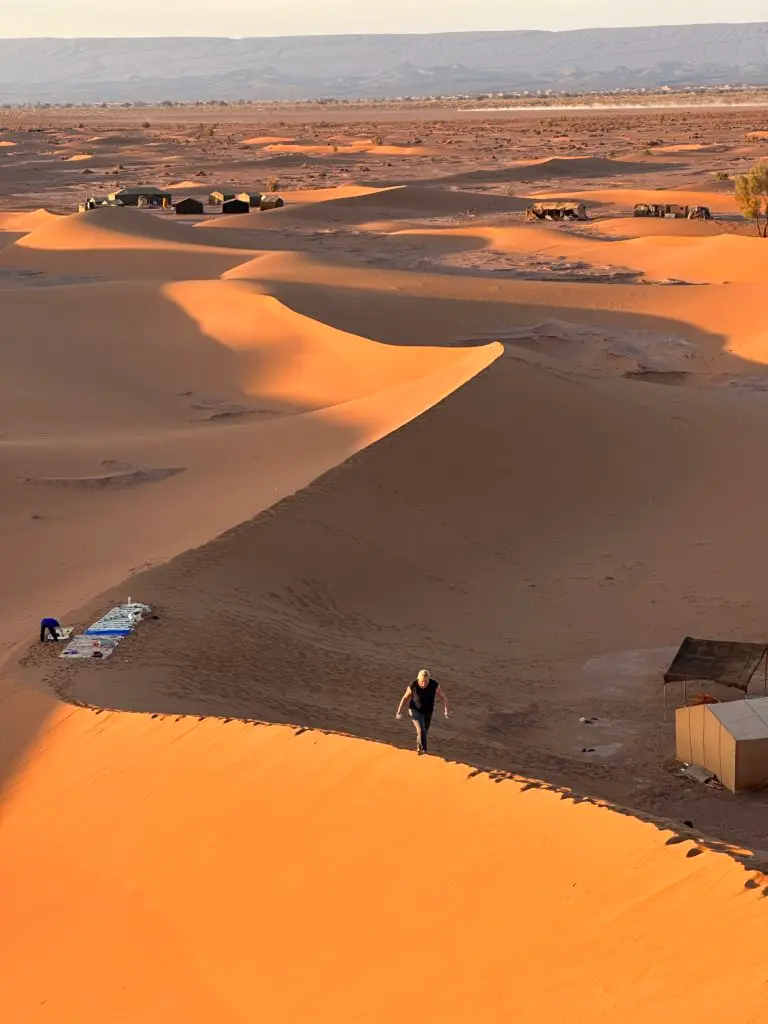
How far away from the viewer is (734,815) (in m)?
9.38

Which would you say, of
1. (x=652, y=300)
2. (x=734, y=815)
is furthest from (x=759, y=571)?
(x=652, y=300)

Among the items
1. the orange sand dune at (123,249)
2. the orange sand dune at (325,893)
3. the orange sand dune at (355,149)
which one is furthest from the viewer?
the orange sand dune at (355,149)

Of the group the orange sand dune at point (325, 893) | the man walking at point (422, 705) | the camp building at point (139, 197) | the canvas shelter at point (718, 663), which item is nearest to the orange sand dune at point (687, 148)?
the camp building at point (139, 197)

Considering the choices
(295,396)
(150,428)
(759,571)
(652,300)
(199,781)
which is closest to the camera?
(199,781)

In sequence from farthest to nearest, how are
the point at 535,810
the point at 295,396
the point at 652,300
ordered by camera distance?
1. the point at 652,300
2. the point at 295,396
3. the point at 535,810

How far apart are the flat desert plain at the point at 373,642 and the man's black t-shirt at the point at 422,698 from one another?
1.74ft

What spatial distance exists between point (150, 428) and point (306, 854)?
1506 centimetres

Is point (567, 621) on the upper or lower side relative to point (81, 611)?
lower

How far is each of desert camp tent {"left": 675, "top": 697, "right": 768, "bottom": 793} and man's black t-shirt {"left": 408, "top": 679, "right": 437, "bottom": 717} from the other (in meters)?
2.25

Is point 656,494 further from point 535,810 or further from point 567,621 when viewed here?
point 535,810

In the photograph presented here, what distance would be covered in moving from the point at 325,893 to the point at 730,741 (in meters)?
3.61

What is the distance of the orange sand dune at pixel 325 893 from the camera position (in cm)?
620

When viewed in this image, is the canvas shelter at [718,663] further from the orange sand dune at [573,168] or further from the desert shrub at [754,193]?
the orange sand dune at [573,168]

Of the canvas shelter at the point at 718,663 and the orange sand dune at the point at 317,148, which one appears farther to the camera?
the orange sand dune at the point at 317,148
